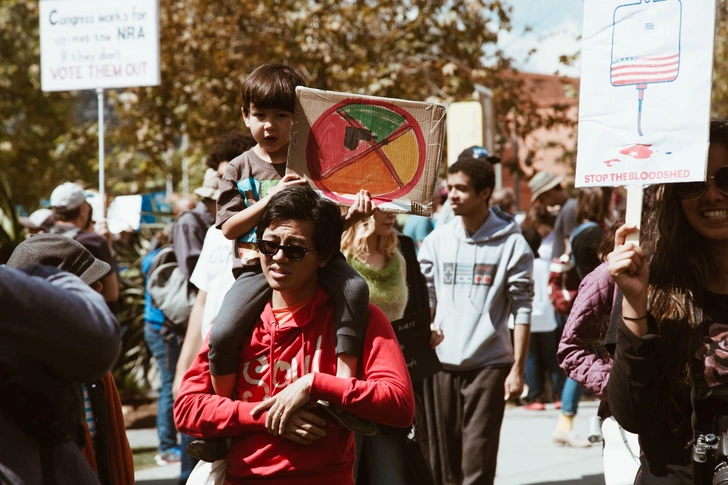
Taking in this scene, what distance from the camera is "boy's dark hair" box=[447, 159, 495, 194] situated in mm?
6238

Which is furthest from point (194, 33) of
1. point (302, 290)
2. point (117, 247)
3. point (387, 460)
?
point (302, 290)

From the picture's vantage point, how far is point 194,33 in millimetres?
16203

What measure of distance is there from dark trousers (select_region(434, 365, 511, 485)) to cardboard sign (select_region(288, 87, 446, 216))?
7.98ft

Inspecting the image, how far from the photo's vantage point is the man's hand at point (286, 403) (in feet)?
10.5

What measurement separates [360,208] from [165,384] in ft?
15.4

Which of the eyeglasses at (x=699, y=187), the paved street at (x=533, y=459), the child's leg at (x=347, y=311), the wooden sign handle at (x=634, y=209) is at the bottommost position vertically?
the paved street at (x=533, y=459)

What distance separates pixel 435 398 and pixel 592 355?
2300mm

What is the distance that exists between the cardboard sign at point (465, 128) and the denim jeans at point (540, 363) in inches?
84.2

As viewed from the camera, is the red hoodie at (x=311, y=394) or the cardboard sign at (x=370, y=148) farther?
the cardboard sign at (x=370, y=148)

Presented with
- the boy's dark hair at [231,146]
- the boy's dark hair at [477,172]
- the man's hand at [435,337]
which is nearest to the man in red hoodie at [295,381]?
the man's hand at [435,337]

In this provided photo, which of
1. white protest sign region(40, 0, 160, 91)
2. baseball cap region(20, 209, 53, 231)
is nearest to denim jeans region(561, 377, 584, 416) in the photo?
white protest sign region(40, 0, 160, 91)

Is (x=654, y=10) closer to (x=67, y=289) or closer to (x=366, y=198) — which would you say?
(x=366, y=198)

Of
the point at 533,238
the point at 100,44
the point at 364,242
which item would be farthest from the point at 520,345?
the point at 100,44

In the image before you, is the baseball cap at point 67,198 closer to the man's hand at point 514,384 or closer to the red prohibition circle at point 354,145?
the man's hand at point 514,384
